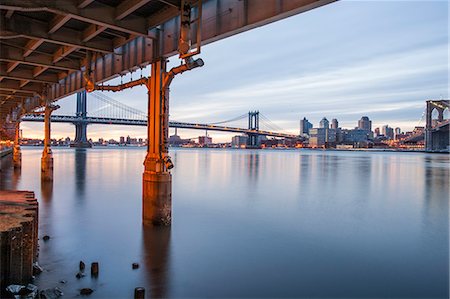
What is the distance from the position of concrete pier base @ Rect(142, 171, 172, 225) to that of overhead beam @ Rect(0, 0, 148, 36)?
4.80m

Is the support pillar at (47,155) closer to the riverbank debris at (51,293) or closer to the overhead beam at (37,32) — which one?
the overhead beam at (37,32)

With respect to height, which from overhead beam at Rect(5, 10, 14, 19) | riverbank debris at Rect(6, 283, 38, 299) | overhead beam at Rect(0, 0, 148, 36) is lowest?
riverbank debris at Rect(6, 283, 38, 299)

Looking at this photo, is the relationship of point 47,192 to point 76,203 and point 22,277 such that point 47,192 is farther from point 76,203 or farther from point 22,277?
point 22,277

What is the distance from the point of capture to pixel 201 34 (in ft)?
34.4

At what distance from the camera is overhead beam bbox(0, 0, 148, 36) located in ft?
28.4

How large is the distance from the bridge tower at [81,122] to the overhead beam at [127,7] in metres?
122

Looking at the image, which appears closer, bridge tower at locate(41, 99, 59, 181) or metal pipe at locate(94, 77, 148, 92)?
metal pipe at locate(94, 77, 148, 92)

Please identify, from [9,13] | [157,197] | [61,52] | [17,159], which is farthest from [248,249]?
[17,159]

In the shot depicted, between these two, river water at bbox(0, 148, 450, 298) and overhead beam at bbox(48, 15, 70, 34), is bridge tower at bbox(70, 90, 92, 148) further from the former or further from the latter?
overhead beam at bbox(48, 15, 70, 34)

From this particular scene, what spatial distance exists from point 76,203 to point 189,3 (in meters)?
13.0

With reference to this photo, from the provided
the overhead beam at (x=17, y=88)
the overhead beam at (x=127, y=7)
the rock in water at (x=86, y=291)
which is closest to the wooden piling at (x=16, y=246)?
the rock in water at (x=86, y=291)

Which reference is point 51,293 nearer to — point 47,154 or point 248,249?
point 248,249

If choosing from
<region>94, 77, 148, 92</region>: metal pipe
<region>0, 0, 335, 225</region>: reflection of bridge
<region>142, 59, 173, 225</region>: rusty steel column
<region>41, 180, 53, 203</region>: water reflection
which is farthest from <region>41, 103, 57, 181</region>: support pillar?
<region>142, 59, 173, 225</region>: rusty steel column

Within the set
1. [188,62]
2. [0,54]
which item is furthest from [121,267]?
[0,54]
